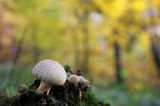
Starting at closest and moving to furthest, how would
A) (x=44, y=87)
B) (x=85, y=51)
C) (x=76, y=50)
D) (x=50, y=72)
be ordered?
(x=50, y=72)
(x=44, y=87)
(x=85, y=51)
(x=76, y=50)

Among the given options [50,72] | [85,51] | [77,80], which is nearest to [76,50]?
[85,51]

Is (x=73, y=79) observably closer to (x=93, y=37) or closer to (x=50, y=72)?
(x=50, y=72)

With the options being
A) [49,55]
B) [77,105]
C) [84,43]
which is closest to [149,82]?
[84,43]

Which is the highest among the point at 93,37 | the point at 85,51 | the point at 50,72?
the point at 93,37

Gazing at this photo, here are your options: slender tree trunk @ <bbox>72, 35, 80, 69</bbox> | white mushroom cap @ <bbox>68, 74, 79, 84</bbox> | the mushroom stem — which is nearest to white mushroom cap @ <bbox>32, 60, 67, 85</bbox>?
the mushroom stem

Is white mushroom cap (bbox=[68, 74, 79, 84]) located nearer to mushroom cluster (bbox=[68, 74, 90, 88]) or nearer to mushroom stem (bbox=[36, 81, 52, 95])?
mushroom cluster (bbox=[68, 74, 90, 88])

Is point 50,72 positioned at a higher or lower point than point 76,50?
lower
